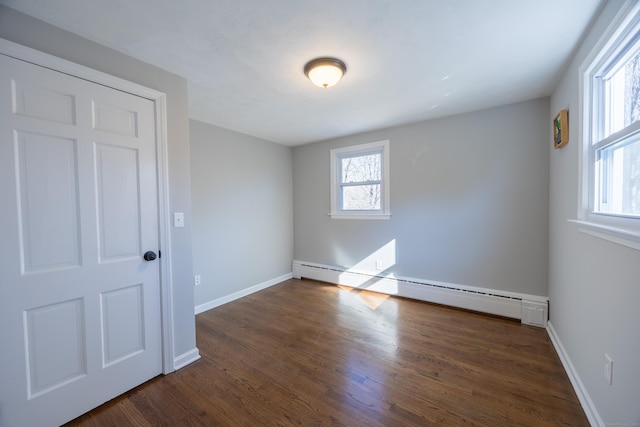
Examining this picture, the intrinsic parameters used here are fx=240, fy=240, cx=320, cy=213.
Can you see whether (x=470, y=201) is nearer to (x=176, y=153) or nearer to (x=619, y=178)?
(x=619, y=178)

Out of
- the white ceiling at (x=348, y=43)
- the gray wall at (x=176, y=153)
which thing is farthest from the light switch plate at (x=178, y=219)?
the white ceiling at (x=348, y=43)

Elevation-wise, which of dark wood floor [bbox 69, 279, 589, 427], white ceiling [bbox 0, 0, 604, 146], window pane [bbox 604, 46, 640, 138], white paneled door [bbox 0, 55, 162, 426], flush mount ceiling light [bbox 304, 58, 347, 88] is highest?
white ceiling [bbox 0, 0, 604, 146]

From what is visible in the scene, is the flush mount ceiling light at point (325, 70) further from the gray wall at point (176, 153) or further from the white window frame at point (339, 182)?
the white window frame at point (339, 182)

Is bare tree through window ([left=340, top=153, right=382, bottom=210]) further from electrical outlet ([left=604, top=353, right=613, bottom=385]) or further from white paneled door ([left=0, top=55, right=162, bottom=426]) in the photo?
white paneled door ([left=0, top=55, right=162, bottom=426])

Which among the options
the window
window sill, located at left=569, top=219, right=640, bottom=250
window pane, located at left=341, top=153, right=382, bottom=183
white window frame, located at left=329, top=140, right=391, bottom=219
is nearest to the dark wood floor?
window sill, located at left=569, top=219, right=640, bottom=250

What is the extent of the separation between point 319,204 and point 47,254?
3288 millimetres

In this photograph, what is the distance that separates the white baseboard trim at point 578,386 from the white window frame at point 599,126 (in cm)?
102

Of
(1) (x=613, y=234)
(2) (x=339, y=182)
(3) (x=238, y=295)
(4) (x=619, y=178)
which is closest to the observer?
(1) (x=613, y=234)

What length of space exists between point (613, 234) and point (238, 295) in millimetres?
3717

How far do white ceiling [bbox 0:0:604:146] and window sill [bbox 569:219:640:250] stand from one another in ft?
4.13

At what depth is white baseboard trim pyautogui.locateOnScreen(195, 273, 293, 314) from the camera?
3.10 metres

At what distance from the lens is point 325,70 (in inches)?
74.0

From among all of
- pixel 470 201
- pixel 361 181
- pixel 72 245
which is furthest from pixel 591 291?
pixel 72 245

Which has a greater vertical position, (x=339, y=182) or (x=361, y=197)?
(x=339, y=182)
